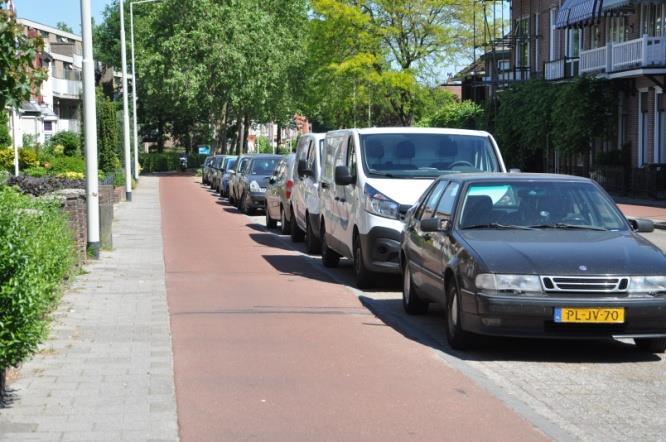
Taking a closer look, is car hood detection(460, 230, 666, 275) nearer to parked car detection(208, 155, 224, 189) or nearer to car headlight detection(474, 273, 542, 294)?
car headlight detection(474, 273, 542, 294)

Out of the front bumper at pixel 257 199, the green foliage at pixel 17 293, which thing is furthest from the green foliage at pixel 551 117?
the green foliage at pixel 17 293

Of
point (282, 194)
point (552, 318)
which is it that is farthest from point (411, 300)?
point (282, 194)

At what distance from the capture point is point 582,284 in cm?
885

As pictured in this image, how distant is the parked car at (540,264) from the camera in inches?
348

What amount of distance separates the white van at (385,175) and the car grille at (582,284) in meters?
4.65

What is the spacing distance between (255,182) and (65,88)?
66617 mm

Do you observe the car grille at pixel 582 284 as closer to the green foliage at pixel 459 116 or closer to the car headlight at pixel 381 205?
the car headlight at pixel 381 205

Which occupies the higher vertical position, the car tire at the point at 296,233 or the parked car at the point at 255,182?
the parked car at the point at 255,182

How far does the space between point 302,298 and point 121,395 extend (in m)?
5.59

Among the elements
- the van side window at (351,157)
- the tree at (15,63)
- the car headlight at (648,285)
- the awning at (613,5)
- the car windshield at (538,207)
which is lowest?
the car headlight at (648,285)

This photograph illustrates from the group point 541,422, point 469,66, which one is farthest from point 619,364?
point 469,66

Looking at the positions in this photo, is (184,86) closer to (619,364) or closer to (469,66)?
(469,66)

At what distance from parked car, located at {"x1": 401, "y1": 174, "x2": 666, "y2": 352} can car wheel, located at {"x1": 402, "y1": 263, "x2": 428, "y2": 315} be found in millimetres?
564

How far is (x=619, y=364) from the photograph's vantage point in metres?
9.07
